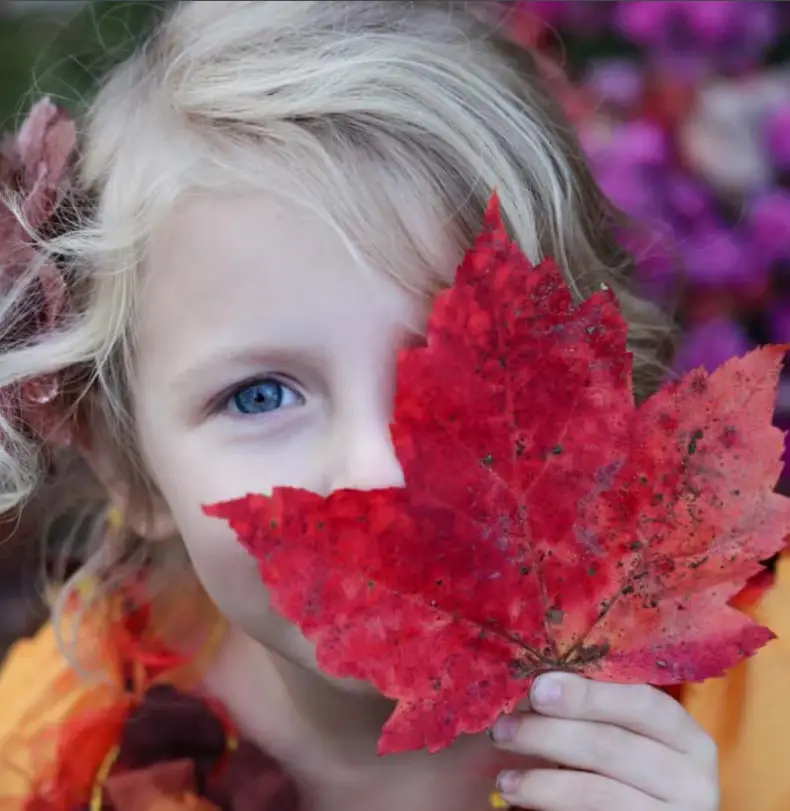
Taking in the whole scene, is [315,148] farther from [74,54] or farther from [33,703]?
[33,703]

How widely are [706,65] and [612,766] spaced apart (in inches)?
36.6

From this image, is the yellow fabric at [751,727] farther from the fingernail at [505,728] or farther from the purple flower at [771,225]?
the purple flower at [771,225]

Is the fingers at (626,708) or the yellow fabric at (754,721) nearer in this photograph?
the fingers at (626,708)

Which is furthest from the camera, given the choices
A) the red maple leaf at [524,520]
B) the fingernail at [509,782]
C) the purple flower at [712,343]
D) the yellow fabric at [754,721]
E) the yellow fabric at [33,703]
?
the purple flower at [712,343]

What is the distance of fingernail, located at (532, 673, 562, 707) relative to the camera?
0.56 meters

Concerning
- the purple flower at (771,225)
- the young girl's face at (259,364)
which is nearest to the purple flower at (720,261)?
the purple flower at (771,225)

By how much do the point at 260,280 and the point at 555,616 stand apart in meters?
0.28

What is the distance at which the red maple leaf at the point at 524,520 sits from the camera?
0.51 metres

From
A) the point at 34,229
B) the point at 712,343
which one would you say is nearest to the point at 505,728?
the point at 34,229

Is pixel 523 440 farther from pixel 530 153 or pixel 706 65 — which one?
pixel 706 65

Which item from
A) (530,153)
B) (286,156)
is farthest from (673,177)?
(286,156)

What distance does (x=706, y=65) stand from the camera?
1262 mm

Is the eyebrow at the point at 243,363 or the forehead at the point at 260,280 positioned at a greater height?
the forehead at the point at 260,280

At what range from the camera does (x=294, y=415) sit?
69cm
